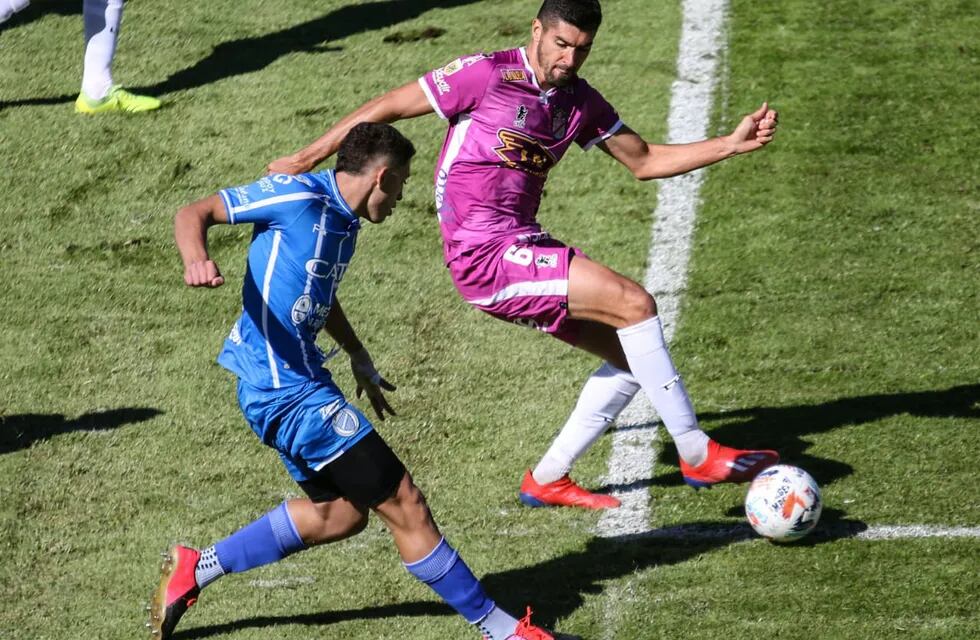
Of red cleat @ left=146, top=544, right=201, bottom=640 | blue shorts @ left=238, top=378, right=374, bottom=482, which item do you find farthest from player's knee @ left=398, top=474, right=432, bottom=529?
red cleat @ left=146, top=544, right=201, bottom=640

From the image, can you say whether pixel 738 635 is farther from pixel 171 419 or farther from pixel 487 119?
pixel 171 419

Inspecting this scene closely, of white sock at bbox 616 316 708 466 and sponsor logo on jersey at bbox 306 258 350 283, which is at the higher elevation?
sponsor logo on jersey at bbox 306 258 350 283

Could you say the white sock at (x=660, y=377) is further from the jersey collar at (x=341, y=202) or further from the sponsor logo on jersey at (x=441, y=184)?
the jersey collar at (x=341, y=202)

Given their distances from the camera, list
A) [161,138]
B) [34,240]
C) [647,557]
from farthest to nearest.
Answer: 1. [161,138]
2. [34,240]
3. [647,557]

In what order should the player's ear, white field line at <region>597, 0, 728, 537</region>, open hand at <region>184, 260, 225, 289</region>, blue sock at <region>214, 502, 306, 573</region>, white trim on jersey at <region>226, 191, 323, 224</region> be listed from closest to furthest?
open hand at <region>184, 260, 225, 289</region>
white trim on jersey at <region>226, 191, 323, 224</region>
blue sock at <region>214, 502, 306, 573</region>
the player's ear
white field line at <region>597, 0, 728, 537</region>

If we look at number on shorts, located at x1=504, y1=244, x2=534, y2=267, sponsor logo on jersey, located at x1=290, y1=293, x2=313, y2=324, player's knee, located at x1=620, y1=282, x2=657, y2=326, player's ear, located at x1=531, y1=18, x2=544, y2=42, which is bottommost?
player's knee, located at x1=620, y1=282, x2=657, y2=326

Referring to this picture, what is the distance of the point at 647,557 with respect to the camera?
21.1ft

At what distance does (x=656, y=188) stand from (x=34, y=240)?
168 inches

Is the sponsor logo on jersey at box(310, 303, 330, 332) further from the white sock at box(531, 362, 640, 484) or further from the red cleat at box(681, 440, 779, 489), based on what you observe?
the red cleat at box(681, 440, 779, 489)

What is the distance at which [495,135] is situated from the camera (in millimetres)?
6602

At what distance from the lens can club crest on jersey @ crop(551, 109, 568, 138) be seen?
665 cm

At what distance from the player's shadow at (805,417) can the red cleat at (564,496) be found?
20 centimetres

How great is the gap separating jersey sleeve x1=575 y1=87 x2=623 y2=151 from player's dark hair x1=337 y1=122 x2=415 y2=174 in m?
1.29

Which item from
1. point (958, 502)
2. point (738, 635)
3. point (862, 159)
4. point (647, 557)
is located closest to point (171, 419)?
point (647, 557)
